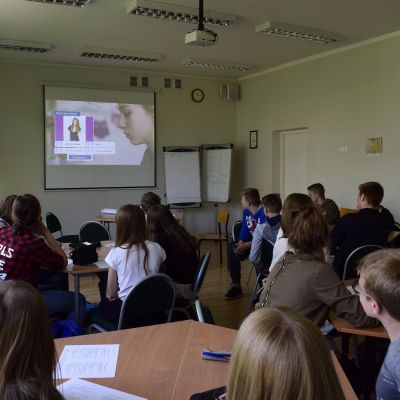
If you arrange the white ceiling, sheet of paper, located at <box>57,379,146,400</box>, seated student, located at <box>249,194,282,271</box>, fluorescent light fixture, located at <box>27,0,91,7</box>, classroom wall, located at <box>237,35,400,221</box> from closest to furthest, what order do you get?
1. sheet of paper, located at <box>57,379,146,400</box>
2. seated student, located at <box>249,194,282,271</box>
3. fluorescent light fixture, located at <box>27,0,91,7</box>
4. the white ceiling
5. classroom wall, located at <box>237,35,400,221</box>

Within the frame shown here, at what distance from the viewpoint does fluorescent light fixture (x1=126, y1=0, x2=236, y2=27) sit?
4.68 meters

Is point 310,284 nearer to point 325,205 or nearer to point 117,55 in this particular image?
point 325,205

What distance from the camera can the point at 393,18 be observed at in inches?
206

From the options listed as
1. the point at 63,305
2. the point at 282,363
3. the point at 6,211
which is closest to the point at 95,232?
the point at 6,211

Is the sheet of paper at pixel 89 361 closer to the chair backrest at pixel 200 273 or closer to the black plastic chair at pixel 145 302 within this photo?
the black plastic chair at pixel 145 302

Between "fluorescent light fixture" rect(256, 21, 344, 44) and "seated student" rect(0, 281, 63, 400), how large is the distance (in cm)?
503

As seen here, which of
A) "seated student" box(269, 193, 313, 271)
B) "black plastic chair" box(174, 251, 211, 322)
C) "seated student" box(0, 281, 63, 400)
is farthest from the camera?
"black plastic chair" box(174, 251, 211, 322)

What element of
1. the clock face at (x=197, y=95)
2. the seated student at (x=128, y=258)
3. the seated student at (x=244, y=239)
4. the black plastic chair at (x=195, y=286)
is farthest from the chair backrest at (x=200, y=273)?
the clock face at (x=197, y=95)

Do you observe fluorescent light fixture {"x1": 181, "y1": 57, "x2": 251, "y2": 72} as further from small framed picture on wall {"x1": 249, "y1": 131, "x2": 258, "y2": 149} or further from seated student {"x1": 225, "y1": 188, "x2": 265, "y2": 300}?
seated student {"x1": 225, "y1": 188, "x2": 265, "y2": 300}

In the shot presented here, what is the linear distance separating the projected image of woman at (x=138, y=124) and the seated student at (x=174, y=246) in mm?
4982

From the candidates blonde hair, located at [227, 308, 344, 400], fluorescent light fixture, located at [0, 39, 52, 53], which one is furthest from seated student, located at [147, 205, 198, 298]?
fluorescent light fixture, located at [0, 39, 52, 53]

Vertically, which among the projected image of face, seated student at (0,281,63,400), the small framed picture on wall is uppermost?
the projected image of face

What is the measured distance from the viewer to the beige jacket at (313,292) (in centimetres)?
210

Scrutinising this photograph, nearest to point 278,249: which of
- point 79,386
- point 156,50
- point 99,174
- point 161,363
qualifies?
point 161,363
